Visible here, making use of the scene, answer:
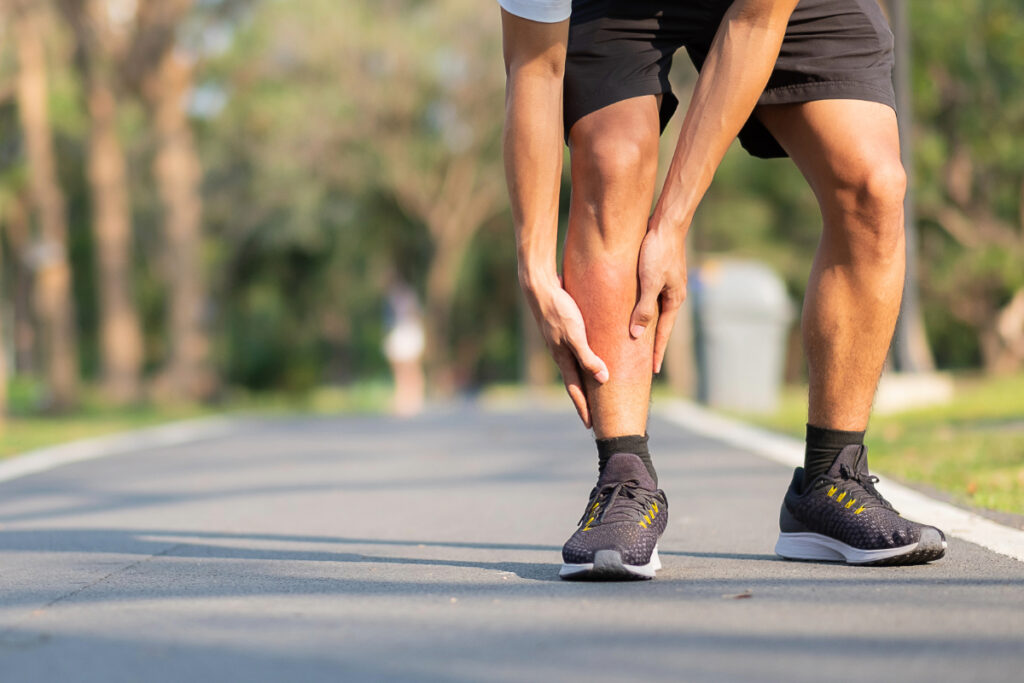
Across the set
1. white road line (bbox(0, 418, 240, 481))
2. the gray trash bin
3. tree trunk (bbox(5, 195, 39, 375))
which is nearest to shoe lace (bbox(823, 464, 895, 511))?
white road line (bbox(0, 418, 240, 481))

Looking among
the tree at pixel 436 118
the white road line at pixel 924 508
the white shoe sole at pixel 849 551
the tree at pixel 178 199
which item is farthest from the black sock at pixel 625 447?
the tree at pixel 436 118

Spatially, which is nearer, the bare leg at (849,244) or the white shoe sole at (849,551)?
the white shoe sole at (849,551)

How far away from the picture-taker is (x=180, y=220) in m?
20.9

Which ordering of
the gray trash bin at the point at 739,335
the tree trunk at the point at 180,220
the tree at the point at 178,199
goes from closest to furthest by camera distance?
the gray trash bin at the point at 739,335, the tree at the point at 178,199, the tree trunk at the point at 180,220

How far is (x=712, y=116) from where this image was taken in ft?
10.3

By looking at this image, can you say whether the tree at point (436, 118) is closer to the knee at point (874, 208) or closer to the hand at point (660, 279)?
the knee at point (874, 208)

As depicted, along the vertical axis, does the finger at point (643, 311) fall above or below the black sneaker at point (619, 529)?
above

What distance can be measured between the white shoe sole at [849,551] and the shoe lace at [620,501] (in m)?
0.40

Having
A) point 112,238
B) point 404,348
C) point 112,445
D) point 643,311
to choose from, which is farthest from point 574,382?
point 112,238

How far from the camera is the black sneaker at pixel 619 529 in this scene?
9.37ft

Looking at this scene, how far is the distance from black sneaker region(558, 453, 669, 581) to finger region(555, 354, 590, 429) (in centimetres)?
13

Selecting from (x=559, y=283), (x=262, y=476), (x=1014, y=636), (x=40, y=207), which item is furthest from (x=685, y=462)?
(x=40, y=207)

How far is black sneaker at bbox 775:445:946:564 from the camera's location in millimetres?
2998

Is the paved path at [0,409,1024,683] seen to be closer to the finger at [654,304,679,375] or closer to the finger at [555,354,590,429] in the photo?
the finger at [555,354,590,429]
